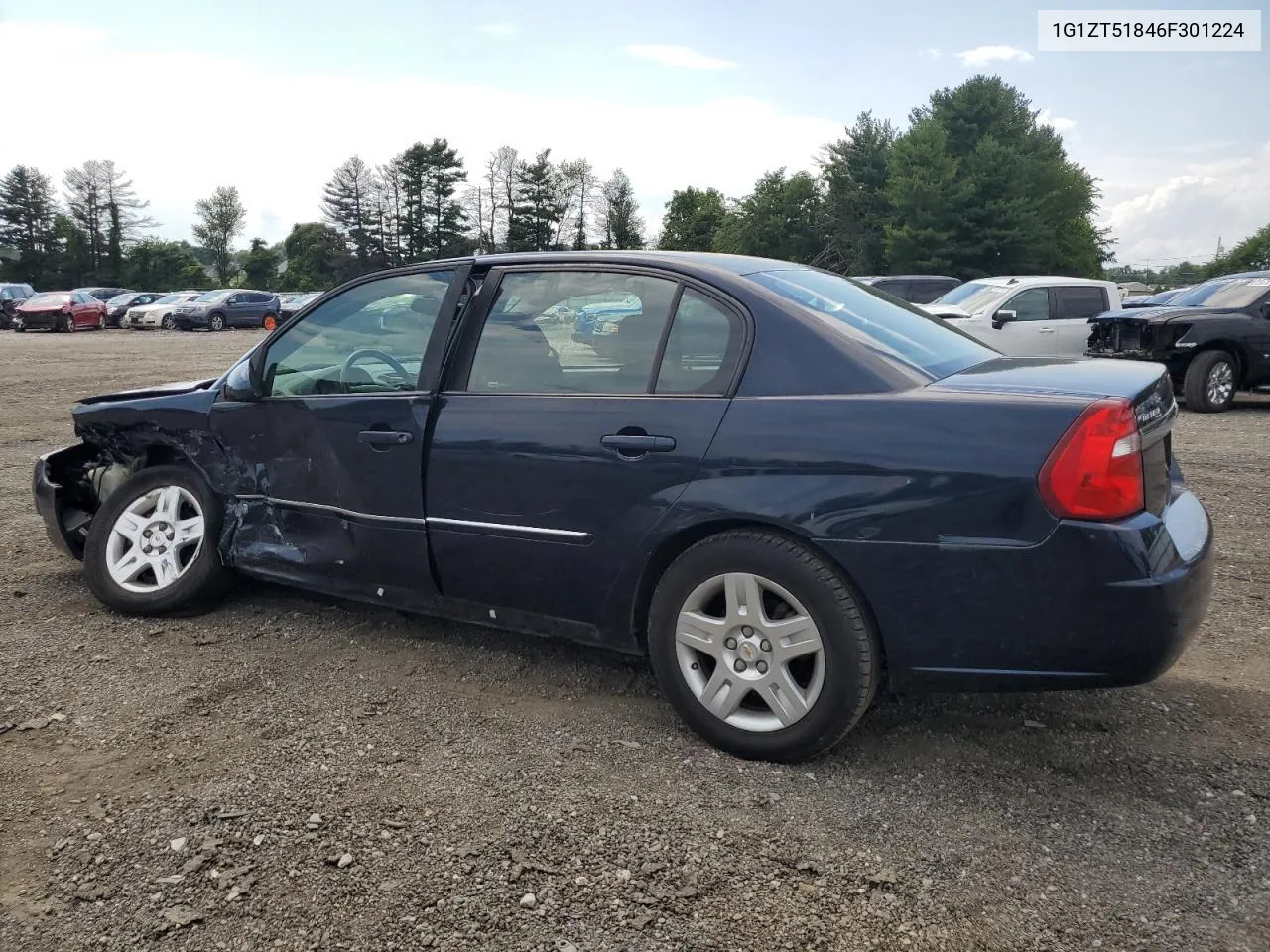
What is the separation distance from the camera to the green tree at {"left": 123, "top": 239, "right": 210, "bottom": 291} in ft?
260

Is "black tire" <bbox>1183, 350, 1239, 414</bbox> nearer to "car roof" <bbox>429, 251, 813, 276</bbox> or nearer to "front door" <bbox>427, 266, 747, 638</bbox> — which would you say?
"car roof" <bbox>429, 251, 813, 276</bbox>

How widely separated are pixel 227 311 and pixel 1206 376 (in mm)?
33945

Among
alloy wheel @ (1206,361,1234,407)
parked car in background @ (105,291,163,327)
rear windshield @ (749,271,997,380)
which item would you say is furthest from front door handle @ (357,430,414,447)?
parked car in background @ (105,291,163,327)

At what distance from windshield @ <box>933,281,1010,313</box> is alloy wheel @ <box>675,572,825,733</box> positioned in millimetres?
11914

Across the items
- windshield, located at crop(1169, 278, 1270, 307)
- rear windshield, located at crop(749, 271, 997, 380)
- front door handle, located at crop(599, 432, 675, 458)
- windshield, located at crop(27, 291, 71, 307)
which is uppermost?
windshield, located at crop(27, 291, 71, 307)

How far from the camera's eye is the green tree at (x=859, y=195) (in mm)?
62656

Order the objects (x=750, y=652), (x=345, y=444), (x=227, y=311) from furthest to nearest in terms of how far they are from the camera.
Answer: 1. (x=227, y=311)
2. (x=345, y=444)
3. (x=750, y=652)

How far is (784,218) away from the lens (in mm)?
70750

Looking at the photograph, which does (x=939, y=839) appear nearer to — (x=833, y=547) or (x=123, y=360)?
(x=833, y=547)

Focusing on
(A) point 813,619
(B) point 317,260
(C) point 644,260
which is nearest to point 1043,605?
(A) point 813,619

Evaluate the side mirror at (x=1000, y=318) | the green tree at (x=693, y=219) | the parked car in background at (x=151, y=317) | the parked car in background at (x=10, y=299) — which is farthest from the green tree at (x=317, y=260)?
the side mirror at (x=1000, y=318)

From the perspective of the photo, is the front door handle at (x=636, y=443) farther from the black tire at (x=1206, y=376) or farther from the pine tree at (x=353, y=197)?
the pine tree at (x=353, y=197)

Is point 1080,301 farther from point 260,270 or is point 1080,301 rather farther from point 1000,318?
point 260,270

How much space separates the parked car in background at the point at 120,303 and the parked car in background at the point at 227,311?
2889 mm
